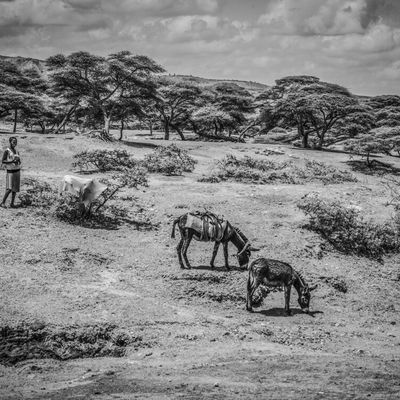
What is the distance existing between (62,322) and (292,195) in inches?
463

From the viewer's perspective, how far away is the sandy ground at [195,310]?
7.22m

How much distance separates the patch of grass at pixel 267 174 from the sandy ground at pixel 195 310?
13.9 feet

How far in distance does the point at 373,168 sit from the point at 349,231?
18598mm

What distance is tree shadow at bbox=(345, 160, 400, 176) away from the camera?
3089cm

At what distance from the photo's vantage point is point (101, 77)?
35281 millimetres

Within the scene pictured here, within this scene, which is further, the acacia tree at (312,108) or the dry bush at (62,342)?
the acacia tree at (312,108)

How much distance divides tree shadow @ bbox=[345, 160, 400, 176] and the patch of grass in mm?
5153

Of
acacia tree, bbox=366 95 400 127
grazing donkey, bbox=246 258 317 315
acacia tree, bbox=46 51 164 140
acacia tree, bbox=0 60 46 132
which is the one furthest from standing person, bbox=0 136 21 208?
acacia tree, bbox=366 95 400 127

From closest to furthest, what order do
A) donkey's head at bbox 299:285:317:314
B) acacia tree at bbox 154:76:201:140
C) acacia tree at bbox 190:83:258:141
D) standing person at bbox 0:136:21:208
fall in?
donkey's head at bbox 299:285:317:314, standing person at bbox 0:136:21:208, acacia tree at bbox 190:83:258:141, acacia tree at bbox 154:76:201:140

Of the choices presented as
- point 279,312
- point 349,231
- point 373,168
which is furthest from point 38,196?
point 373,168

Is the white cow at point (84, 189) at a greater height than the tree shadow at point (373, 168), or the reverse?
the tree shadow at point (373, 168)

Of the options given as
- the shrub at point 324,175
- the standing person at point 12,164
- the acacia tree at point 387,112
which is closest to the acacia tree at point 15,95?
the shrub at point 324,175

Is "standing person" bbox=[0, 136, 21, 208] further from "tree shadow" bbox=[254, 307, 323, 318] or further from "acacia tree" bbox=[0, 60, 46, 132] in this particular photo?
"acacia tree" bbox=[0, 60, 46, 132]

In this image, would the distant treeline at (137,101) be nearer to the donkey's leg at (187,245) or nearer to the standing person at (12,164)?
the standing person at (12,164)
